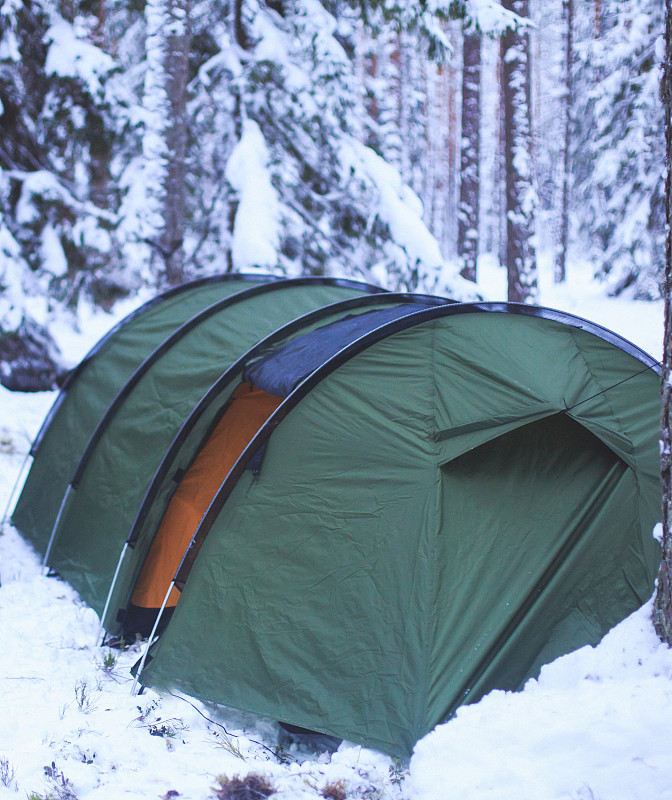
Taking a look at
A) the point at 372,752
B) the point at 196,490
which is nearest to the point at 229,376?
the point at 196,490

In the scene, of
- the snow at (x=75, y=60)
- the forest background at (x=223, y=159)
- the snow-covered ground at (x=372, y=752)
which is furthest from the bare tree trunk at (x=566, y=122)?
the snow-covered ground at (x=372, y=752)

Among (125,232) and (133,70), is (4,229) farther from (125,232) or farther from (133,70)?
(133,70)

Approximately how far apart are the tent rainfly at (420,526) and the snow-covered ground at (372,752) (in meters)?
0.13

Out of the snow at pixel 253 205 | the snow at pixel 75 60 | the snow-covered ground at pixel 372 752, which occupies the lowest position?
the snow-covered ground at pixel 372 752

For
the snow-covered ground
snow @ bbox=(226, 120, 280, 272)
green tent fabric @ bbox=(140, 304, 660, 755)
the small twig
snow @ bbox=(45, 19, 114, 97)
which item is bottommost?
the small twig

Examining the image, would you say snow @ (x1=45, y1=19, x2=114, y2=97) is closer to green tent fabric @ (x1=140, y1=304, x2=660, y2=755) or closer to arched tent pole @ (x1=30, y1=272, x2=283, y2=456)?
arched tent pole @ (x1=30, y1=272, x2=283, y2=456)

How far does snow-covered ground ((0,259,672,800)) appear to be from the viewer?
2670 mm

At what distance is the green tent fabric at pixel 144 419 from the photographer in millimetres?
4996

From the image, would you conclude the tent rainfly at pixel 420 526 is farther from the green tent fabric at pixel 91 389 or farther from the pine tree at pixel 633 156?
the pine tree at pixel 633 156

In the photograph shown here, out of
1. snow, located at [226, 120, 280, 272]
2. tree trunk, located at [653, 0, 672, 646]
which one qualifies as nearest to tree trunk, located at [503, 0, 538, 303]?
snow, located at [226, 120, 280, 272]

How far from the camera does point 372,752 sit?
3080 mm

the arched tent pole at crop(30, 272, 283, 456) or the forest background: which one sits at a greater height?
the forest background

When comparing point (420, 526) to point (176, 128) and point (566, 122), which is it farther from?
point (566, 122)

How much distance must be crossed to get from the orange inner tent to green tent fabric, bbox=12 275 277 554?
1.30 metres
